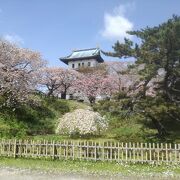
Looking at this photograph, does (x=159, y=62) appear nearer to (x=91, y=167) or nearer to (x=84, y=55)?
(x=91, y=167)

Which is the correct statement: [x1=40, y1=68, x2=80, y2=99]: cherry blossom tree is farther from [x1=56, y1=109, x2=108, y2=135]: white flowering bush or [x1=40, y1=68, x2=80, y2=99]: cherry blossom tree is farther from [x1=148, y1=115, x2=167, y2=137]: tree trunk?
[x1=148, y1=115, x2=167, y2=137]: tree trunk

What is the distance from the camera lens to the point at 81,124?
1287 inches

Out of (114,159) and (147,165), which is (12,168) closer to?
(114,159)

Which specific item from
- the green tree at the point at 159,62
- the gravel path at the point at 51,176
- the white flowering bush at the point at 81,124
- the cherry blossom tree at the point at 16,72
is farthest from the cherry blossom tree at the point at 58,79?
the gravel path at the point at 51,176

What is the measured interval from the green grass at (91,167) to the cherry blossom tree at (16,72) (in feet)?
63.9

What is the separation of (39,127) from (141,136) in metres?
12.4

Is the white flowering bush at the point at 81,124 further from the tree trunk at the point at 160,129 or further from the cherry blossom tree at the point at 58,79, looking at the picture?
the cherry blossom tree at the point at 58,79

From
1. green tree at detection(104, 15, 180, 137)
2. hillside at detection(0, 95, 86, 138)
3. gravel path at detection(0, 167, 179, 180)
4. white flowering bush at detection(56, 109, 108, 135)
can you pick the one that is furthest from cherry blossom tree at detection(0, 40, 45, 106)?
gravel path at detection(0, 167, 179, 180)

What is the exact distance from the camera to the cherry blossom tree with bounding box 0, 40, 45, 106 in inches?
1624

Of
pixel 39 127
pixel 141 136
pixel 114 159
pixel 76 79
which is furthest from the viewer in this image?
pixel 76 79

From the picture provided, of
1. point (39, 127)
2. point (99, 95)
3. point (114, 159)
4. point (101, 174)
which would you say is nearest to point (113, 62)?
point (99, 95)

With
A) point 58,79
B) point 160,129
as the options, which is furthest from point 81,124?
point 58,79

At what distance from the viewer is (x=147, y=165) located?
20.6 m

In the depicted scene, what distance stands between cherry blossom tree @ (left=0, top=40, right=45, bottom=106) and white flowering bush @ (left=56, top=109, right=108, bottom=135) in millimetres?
9670
